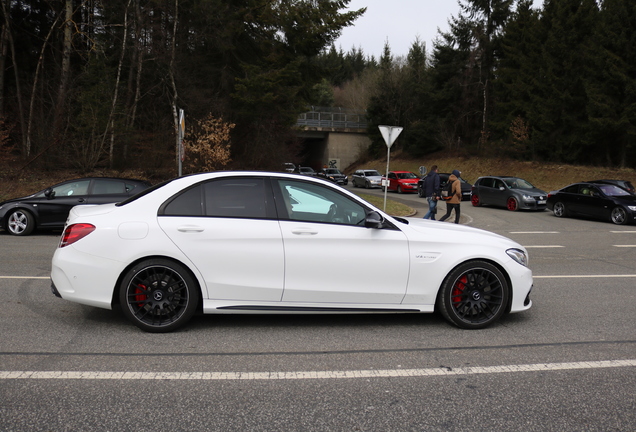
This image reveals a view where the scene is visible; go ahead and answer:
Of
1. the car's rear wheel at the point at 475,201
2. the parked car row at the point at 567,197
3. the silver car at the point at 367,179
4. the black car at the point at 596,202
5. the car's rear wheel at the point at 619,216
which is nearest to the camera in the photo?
the car's rear wheel at the point at 619,216

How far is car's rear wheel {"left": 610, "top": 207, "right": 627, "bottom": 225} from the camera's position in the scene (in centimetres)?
1792

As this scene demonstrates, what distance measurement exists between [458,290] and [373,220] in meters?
1.14

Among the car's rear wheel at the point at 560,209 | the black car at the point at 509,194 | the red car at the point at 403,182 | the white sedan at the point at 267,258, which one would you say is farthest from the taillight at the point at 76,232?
the red car at the point at 403,182

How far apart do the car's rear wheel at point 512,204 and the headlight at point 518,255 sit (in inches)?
752

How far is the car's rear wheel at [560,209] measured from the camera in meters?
20.8

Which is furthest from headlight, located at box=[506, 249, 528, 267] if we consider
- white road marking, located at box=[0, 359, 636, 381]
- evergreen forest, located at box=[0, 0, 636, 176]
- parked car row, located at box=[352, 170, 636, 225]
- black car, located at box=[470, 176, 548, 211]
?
black car, located at box=[470, 176, 548, 211]

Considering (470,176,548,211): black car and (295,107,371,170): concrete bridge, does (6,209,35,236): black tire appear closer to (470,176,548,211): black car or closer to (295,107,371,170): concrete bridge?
(470,176,548,211): black car

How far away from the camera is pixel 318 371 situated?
4.15 meters

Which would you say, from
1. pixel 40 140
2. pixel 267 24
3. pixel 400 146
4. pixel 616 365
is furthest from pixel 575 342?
pixel 400 146

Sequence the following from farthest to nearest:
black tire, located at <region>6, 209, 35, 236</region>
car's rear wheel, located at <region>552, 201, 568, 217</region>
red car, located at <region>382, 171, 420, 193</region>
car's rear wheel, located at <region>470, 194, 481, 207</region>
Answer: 1. red car, located at <region>382, 171, 420, 193</region>
2. car's rear wheel, located at <region>470, 194, 481, 207</region>
3. car's rear wheel, located at <region>552, 201, 568, 217</region>
4. black tire, located at <region>6, 209, 35, 236</region>

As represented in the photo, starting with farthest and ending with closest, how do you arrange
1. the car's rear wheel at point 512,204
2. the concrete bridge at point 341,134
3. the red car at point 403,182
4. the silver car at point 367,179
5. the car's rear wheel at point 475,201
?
the concrete bridge at point 341,134 < the silver car at point 367,179 < the red car at point 403,182 < the car's rear wheel at point 475,201 < the car's rear wheel at point 512,204

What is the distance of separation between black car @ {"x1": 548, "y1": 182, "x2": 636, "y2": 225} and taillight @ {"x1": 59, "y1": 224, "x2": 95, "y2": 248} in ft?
58.4

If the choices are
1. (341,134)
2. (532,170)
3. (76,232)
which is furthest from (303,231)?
(341,134)

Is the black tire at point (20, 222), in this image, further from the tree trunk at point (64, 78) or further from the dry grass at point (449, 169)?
the tree trunk at point (64, 78)
